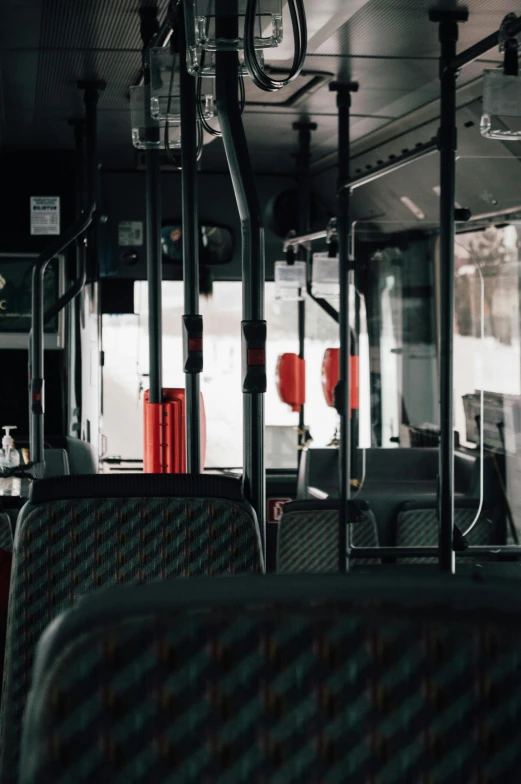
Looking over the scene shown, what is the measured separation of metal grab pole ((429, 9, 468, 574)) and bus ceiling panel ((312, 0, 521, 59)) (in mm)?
455

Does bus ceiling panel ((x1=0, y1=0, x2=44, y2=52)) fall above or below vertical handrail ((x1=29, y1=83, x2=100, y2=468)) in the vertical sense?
above

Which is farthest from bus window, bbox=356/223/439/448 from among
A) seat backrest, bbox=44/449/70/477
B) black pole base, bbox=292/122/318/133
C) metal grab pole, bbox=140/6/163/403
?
seat backrest, bbox=44/449/70/477

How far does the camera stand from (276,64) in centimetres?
484

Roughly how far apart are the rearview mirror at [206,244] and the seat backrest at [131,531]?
597cm

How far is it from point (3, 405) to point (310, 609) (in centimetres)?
697

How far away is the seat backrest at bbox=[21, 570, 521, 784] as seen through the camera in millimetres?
625

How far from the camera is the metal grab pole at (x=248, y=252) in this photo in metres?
2.21

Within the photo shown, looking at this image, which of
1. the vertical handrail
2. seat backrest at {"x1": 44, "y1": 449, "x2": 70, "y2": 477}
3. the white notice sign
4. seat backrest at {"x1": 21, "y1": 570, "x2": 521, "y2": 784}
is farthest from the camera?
the white notice sign

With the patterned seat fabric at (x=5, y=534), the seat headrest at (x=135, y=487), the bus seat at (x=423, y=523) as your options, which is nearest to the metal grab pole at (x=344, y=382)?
the bus seat at (x=423, y=523)

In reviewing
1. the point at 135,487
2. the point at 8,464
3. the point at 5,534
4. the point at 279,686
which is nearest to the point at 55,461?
the point at 8,464

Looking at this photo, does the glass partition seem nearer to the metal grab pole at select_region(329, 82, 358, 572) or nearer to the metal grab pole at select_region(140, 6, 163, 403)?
the metal grab pole at select_region(329, 82, 358, 572)

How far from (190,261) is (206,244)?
165 inches

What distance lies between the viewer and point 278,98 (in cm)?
566

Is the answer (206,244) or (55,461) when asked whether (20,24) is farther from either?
(206,244)
